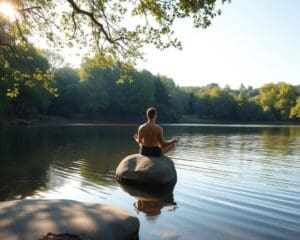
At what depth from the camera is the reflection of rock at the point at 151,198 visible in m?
9.73

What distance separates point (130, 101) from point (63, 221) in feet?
301

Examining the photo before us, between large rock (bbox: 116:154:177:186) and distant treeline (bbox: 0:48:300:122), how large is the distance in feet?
163

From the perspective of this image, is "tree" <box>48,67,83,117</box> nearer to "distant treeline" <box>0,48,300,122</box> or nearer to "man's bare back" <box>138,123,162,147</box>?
"distant treeline" <box>0,48,300,122</box>

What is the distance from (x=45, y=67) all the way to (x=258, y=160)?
2144 inches

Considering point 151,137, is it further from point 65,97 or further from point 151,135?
point 65,97

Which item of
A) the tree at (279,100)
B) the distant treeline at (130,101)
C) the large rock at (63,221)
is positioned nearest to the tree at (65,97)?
the distant treeline at (130,101)

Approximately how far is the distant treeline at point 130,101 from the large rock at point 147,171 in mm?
49546

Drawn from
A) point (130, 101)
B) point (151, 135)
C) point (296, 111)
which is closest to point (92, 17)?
point (151, 135)

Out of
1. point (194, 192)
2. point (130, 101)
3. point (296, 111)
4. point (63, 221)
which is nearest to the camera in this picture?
point (63, 221)

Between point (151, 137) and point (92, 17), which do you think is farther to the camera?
point (151, 137)

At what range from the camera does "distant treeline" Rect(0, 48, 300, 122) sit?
2960 inches

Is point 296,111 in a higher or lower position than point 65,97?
lower

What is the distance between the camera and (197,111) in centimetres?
12644

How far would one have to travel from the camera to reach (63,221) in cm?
656
